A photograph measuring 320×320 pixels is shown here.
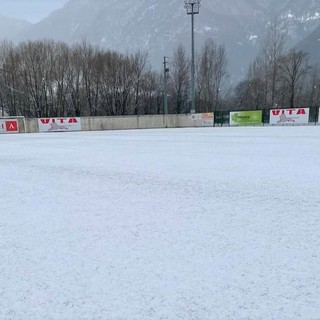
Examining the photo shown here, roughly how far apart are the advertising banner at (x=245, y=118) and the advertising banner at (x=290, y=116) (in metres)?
1.42

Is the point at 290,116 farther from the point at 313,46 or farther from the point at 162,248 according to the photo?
the point at 313,46

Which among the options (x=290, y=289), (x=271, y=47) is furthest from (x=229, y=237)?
(x=271, y=47)

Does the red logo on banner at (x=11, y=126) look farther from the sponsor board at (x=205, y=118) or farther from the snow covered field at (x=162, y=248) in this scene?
the snow covered field at (x=162, y=248)

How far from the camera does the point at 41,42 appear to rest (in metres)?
53.8

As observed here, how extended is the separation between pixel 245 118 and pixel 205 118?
175 inches

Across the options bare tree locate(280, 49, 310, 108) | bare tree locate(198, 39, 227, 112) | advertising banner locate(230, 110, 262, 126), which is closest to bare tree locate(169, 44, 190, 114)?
bare tree locate(198, 39, 227, 112)

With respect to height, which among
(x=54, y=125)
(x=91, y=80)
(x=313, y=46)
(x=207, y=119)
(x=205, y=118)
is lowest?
(x=54, y=125)

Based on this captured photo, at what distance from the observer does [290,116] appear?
33.5 meters

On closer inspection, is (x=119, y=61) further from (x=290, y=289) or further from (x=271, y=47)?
(x=290, y=289)

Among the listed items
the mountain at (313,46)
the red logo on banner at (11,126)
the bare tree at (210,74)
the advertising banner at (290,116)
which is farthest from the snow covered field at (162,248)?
the mountain at (313,46)

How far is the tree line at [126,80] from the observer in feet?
177

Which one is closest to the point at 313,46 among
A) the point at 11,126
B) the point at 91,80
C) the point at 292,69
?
the point at 292,69

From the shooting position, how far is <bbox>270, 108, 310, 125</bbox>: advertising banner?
33.0 metres

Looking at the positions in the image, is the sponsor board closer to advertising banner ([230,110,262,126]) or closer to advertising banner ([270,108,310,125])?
advertising banner ([230,110,262,126])
